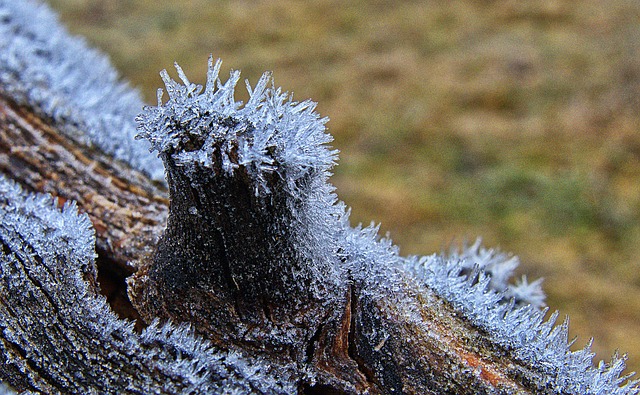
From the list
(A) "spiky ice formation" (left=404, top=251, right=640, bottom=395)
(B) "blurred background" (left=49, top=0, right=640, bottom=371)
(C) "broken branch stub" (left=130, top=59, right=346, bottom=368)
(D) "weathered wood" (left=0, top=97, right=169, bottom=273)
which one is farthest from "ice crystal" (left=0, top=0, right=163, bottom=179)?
(B) "blurred background" (left=49, top=0, right=640, bottom=371)

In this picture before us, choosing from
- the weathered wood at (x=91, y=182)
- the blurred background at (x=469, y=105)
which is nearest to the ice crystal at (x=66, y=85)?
the weathered wood at (x=91, y=182)

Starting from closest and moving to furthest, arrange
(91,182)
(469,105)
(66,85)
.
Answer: (91,182) → (66,85) → (469,105)

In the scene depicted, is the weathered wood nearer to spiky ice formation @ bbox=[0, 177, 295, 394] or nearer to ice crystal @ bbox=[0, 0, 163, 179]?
ice crystal @ bbox=[0, 0, 163, 179]

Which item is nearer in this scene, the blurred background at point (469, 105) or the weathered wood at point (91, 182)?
the weathered wood at point (91, 182)

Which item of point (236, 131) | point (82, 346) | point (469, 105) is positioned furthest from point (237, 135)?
point (469, 105)

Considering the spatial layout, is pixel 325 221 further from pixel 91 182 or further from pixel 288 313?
pixel 91 182

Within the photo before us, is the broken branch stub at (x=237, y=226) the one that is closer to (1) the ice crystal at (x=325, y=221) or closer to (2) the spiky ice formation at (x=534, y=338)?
(1) the ice crystal at (x=325, y=221)

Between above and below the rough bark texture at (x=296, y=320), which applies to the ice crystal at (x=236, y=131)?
above

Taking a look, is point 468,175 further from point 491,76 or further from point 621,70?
point 621,70

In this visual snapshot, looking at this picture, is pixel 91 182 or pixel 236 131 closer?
pixel 236 131
